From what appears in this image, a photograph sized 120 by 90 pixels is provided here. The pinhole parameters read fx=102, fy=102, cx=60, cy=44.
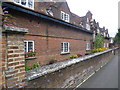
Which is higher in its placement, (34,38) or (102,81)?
(34,38)

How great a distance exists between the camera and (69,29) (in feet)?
42.4

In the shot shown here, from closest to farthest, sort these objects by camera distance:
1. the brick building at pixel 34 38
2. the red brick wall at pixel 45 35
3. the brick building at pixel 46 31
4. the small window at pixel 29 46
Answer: the brick building at pixel 34 38
the brick building at pixel 46 31
the red brick wall at pixel 45 35
the small window at pixel 29 46

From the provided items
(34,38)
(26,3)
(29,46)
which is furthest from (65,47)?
(26,3)

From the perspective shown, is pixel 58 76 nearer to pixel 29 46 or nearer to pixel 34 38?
pixel 29 46

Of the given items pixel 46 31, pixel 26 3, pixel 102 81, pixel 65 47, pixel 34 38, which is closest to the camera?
pixel 102 81

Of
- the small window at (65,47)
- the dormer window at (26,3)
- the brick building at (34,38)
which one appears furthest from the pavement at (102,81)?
the dormer window at (26,3)

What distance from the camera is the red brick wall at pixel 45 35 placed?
772 centimetres

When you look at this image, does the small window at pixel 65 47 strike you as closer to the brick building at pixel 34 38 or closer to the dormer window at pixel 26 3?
the brick building at pixel 34 38

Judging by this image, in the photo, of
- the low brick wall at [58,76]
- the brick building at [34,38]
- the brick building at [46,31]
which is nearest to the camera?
the brick building at [34,38]

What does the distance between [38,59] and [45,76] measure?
5.80 meters

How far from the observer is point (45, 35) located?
9438 millimetres

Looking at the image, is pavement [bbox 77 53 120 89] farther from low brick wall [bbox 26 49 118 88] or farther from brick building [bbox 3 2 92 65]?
brick building [bbox 3 2 92 65]

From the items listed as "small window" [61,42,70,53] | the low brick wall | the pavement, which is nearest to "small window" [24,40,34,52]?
the low brick wall

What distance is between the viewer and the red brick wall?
7.72 metres
